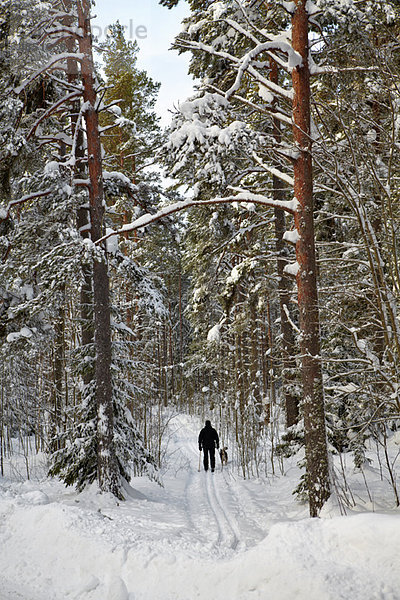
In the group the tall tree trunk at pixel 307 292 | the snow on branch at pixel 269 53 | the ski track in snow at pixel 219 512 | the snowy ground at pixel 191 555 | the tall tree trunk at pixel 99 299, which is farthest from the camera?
the tall tree trunk at pixel 99 299

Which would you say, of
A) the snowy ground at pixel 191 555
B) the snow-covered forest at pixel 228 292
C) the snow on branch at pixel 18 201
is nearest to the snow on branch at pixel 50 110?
the snow-covered forest at pixel 228 292

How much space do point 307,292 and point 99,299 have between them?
15.3 feet

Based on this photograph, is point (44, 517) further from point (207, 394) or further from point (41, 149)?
point (207, 394)

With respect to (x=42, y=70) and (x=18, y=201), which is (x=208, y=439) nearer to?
(x=18, y=201)

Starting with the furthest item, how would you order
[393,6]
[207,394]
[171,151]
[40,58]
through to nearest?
1. [207,394]
2. [40,58]
3. [393,6]
4. [171,151]

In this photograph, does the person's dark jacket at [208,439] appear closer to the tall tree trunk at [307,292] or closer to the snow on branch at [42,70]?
the tall tree trunk at [307,292]

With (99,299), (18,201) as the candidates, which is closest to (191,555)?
(99,299)

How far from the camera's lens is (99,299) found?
8.86 meters

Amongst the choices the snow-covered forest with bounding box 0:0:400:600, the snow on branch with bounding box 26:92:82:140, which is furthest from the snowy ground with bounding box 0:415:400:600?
the snow on branch with bounding box 26:92:82:140

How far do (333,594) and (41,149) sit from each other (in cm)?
1051

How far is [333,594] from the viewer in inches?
140

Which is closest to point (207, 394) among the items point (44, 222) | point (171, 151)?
point (44, 222)

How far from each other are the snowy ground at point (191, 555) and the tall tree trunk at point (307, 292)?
501 millimetres

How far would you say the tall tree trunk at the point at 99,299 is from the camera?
8.37m
